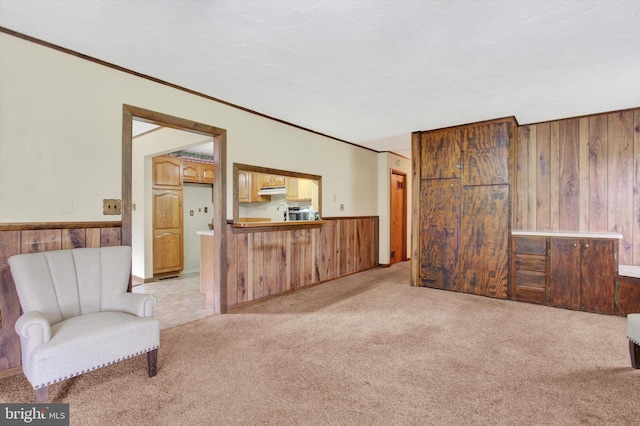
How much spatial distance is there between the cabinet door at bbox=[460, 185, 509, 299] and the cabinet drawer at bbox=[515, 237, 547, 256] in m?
0.14

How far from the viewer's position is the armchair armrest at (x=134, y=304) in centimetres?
222

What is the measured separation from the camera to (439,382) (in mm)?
2068

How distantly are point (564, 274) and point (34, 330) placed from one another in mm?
4994

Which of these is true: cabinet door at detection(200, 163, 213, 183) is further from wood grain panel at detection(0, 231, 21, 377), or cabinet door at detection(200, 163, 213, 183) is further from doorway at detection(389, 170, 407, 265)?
wood grain panel at detection(0, 231, 21, 377)

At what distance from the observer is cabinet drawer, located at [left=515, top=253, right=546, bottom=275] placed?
3863mm

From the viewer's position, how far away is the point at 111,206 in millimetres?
2629

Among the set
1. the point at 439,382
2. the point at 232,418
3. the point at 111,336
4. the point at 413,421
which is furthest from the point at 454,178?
the point at 111,336

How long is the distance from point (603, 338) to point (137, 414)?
382cm

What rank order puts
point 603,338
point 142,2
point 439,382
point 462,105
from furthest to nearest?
point 462,105, point 603,338, point 439,382, point 142,2

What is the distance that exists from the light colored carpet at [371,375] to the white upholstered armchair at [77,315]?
0.27 meters

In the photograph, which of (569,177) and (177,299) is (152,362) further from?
(569,177)

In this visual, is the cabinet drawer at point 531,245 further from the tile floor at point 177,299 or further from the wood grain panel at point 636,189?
the tile floor at point 177,299

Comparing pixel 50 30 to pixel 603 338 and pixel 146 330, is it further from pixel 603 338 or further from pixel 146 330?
pixel 603 338

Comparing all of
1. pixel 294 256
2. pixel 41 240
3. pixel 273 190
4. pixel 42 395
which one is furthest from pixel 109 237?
pixel 273 190
